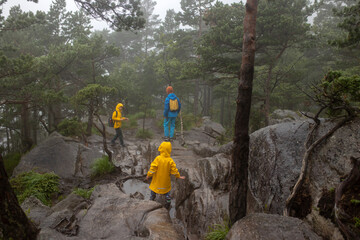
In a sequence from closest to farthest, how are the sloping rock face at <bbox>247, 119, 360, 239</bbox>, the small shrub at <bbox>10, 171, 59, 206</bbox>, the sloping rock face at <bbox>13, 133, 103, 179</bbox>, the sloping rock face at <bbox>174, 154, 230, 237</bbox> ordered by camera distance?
the sloping rock face at <bbox>247, 119, 360, 239</bbox> < the sloping rock face at <bbox>174, 154, 230, 237</bbox> < the small shrub at <bbox>10, 171, 59, 206</bbox> < the sloping rock face at <bbox>13, 133, 103, 179</bbox>

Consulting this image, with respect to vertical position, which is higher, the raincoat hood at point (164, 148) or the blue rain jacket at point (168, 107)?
the blue rain jacket at point (168, 107)

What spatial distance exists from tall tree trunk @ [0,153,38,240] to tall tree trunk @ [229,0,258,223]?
343cm

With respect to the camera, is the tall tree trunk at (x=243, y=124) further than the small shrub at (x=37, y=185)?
No

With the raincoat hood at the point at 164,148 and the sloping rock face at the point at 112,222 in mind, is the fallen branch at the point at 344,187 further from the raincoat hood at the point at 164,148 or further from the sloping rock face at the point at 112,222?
the raincoat hood at the point at 164,148

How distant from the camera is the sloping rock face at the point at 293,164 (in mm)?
3723

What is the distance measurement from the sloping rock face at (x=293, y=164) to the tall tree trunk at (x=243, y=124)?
1086mm

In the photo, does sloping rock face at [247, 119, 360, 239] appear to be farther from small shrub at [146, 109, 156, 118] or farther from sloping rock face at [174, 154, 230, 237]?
small shrub at [146, 109, 156, 118]

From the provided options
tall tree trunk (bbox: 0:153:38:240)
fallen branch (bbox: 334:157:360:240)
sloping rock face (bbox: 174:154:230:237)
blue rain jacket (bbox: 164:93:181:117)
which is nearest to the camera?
fallen branch (bbox: 334:157:360:240)

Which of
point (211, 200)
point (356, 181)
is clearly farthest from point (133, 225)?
point (356, 181)

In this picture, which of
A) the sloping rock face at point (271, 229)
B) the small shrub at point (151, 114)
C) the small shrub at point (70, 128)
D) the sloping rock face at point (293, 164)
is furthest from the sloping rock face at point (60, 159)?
the small shrub at point (151, 114)

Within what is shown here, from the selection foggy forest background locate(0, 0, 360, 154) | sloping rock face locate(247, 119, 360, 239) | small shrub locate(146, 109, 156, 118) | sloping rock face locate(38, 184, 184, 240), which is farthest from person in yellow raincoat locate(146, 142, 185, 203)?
small shrub locate(146, 109, 156, 118)

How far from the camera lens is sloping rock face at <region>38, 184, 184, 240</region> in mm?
3869

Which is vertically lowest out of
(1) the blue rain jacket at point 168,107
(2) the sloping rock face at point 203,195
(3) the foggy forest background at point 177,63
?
(2) the sloping rock face at point 203,195

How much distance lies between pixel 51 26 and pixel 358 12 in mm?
25156
